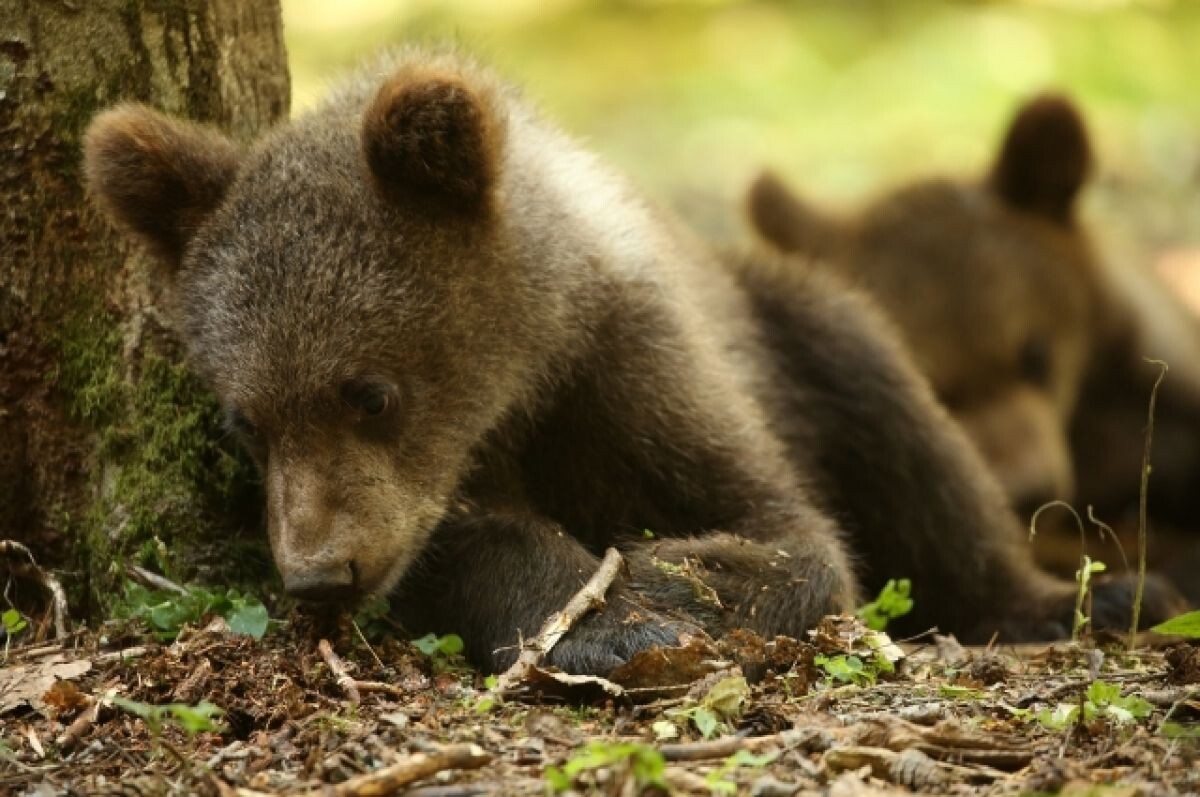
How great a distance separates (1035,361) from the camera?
877 cm

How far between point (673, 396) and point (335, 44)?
1325 centimetres

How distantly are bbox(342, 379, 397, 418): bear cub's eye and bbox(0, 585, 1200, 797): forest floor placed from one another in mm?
660

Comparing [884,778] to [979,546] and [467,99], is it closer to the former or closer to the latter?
[467,99]

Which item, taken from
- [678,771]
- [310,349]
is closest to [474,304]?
[310,349]

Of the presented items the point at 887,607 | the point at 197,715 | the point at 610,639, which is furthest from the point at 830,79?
the point at 197,715

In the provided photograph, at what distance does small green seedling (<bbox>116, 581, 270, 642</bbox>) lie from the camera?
490cm

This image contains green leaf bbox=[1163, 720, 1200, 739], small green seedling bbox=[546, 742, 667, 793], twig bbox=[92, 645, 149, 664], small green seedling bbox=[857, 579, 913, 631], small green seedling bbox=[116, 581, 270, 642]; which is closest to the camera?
small green seedling bbox=[546, 742, 667, 793]

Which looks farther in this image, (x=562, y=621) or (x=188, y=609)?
(x=188, y=609)

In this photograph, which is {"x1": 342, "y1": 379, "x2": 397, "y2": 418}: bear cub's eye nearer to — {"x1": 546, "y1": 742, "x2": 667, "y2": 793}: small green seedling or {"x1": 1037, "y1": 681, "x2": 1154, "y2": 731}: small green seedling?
{"x1": 546, "y1": 742, "x2": 667, "y2": 793}: small green seedling

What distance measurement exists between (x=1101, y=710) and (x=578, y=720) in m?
1.35

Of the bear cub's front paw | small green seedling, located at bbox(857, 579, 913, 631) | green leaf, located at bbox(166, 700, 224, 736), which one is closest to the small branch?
green leaf, located at bbox(166, 700, 224, 736)

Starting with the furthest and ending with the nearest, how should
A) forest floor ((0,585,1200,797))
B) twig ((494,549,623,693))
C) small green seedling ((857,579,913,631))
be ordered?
small green seedling ((857,579,913,631)) < twig ((494,549,623,693)) < forest floor ((0,585,1200,797))

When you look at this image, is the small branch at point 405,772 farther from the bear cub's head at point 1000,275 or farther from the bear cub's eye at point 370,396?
the bear cub's head at point 1000,275

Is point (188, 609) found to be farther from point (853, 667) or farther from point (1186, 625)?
point (1186, 625)
